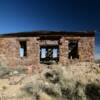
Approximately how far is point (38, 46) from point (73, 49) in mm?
3510

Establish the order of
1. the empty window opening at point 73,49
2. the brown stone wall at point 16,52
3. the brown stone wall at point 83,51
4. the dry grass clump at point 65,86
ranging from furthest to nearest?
the empty window opening at point 73,49
the brown stone wall at point 16,52
the brown stone wall at point 83,51
the dry grass clump at point 65,86

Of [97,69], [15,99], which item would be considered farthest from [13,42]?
[15,99]

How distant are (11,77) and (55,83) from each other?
7067 mm

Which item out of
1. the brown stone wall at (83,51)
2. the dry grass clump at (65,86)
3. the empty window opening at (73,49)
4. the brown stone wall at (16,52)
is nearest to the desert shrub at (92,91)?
the dry grass clump at (65,86)

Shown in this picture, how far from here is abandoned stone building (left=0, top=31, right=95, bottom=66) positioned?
25.1 meters

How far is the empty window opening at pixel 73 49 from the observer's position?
25.5 meters

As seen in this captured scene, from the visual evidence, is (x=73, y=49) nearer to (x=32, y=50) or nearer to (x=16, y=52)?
Result: (x=32, y=50)

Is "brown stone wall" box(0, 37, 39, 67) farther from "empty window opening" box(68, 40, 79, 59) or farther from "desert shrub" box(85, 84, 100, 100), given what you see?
"desert shrub" box(85, 84, 100, 100)

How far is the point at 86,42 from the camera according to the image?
2514 centimetres

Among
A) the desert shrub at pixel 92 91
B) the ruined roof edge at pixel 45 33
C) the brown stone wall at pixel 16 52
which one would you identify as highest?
the ruined roof edge at pixel 45 33

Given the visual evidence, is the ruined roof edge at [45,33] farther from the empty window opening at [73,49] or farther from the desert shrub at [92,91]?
the desert shrub at [92,91]

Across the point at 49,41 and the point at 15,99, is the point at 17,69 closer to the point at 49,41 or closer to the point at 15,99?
the point at 49,41

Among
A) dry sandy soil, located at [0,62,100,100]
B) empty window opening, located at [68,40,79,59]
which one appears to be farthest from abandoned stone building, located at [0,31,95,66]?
dry sandy soil, located at [0,62,100,100]

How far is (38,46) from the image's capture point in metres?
25.3
